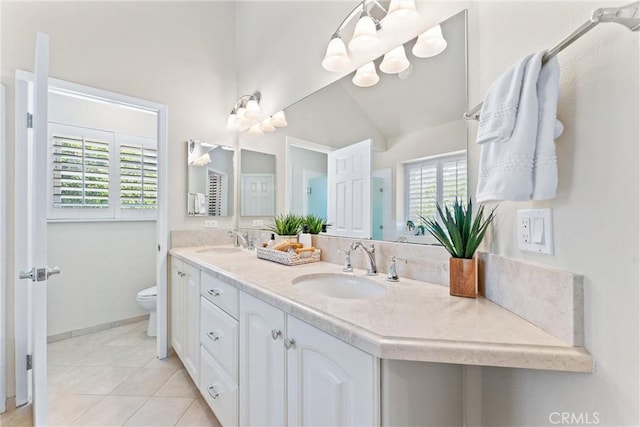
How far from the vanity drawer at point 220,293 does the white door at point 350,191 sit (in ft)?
2.19

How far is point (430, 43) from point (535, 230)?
903 mm

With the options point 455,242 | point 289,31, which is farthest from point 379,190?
point 289,31

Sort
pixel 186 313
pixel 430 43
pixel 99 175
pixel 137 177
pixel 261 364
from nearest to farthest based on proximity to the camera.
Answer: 1. pixel 261 364
2. pixel 430 43
3. pixel 186 313
4. pixel 99 175
5. pixel 137 177

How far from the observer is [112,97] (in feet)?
6.70

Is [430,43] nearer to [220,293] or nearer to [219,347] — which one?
[220,293]

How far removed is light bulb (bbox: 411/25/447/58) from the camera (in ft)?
3.97

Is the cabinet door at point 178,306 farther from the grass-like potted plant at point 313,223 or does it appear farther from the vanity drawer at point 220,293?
the grass-like potted plant at point 313,223

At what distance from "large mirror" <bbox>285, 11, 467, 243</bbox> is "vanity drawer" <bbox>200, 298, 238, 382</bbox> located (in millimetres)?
804

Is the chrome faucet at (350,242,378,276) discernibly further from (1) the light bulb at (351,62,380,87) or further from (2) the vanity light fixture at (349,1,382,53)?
(2) the vanity light fixture at (349,1,382,53)

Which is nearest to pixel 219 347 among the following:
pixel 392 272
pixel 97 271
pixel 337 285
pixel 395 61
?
pixel 337 285

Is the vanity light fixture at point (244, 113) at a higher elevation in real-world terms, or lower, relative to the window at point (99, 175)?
higher

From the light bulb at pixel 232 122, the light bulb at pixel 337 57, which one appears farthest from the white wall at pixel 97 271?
the light bulb at pixel 337 57

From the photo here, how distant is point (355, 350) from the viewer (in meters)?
0.73

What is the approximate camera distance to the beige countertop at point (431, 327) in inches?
24.2
